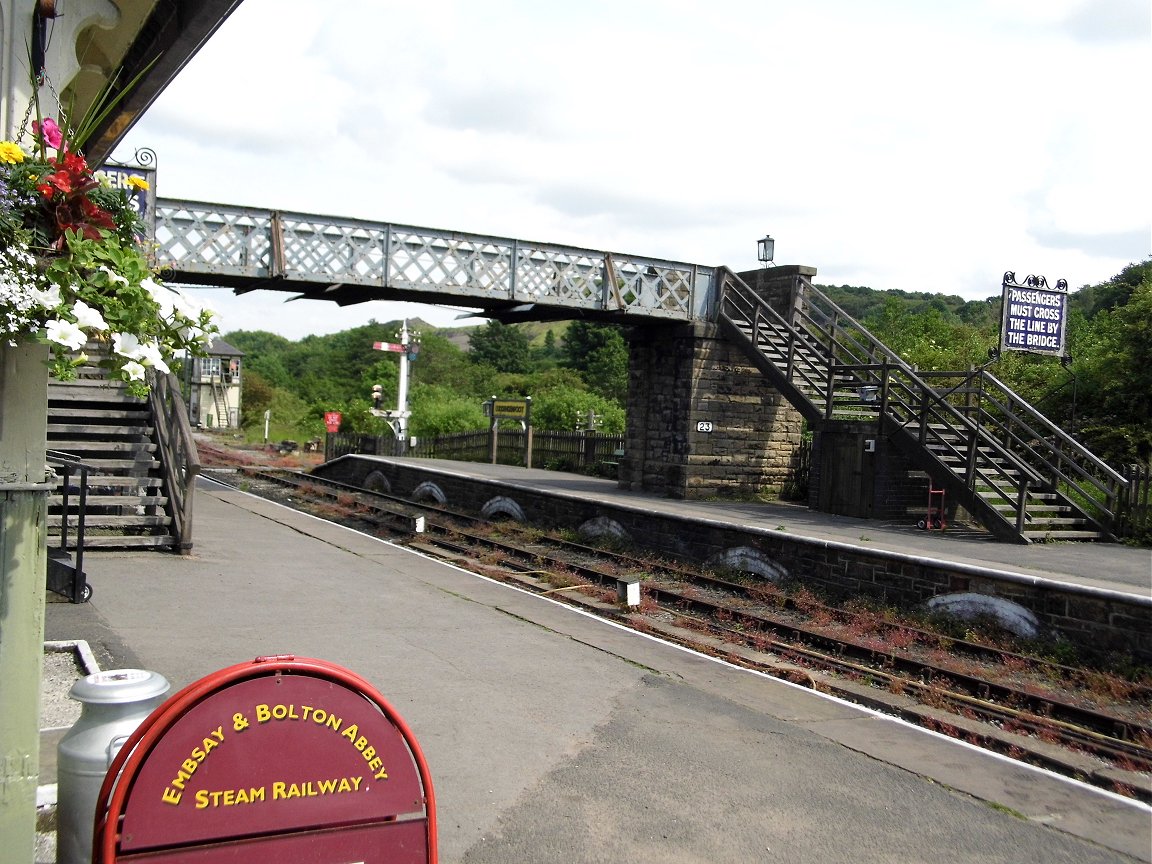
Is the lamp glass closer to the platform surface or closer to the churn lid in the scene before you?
the platform surface

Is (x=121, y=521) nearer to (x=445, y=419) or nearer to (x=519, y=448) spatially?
(x=519, y=448)

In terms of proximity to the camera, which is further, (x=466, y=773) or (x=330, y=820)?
(x=466, y=773)

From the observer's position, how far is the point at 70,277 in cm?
330

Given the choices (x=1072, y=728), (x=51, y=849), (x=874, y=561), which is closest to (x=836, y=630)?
(x=874, y=561)

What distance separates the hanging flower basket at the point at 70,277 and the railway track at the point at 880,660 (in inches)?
262

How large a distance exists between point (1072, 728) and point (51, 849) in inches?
287

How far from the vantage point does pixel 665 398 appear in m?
20.9

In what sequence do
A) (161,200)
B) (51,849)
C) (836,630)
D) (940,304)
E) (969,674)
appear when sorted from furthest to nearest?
1. (940,304)
2. (161,200)
3. (836,630)
4. (969,674)
5. (51,849)

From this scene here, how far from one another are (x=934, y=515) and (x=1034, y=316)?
3859mm

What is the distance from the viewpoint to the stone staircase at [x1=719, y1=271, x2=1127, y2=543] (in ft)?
49.4

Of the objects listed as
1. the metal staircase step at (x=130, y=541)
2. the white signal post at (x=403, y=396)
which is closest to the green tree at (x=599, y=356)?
the white signal post at (x=403, y=396)

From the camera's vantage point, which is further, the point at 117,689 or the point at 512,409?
the point at 512,409

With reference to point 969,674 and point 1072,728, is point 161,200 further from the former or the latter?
point 1072,728

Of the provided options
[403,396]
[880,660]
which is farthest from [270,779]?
[403,396]
